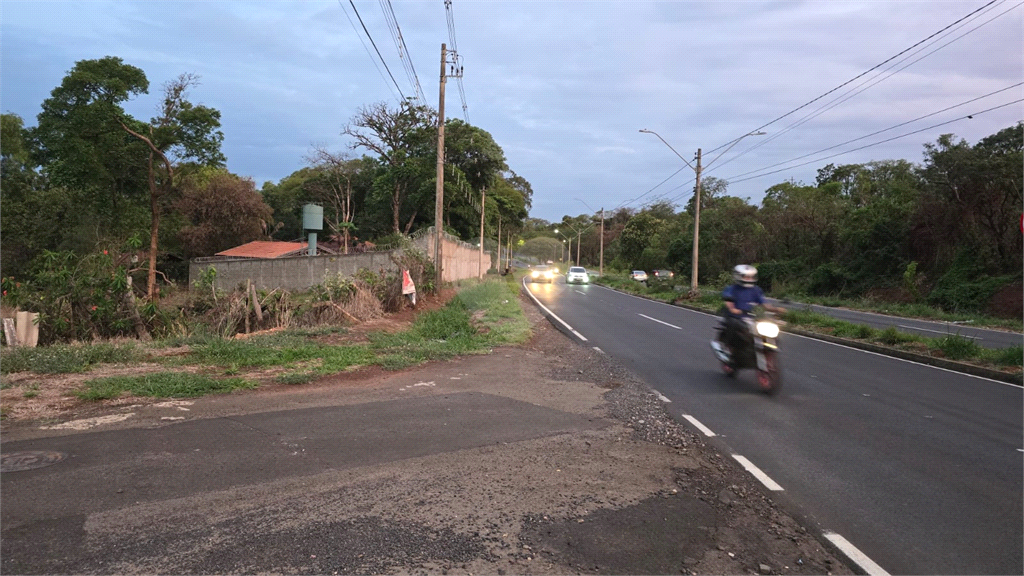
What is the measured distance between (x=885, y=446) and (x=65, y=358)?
34.7 ft

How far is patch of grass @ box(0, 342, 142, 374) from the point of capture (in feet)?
27.4

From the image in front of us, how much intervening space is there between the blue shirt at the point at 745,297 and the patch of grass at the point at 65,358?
30.0 feet

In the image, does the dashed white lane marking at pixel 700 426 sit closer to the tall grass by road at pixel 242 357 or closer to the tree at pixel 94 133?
the tall grass by road at pixel 242 357

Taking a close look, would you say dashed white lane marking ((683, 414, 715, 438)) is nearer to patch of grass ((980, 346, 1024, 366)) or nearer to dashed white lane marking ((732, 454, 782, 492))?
dashed white lane marking ((732, 454, 782, 492))

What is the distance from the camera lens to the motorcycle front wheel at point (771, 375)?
8.65 meters

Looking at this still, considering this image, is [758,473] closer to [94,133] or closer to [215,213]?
[94,133]

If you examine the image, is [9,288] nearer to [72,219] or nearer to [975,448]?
[975,448]

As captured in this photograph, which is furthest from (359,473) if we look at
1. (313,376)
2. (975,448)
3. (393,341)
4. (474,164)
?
(474,164)

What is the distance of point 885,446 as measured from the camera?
20.6ft

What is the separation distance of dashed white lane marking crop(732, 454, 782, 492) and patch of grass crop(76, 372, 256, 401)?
19.9 ft

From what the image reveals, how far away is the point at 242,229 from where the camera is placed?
47188mm

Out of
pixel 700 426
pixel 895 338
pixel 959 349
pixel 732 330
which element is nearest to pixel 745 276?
pixel 732 330

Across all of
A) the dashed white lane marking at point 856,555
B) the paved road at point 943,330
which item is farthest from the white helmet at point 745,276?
the dashed white lane marking at point 856,555

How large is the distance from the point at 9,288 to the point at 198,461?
1094cm
